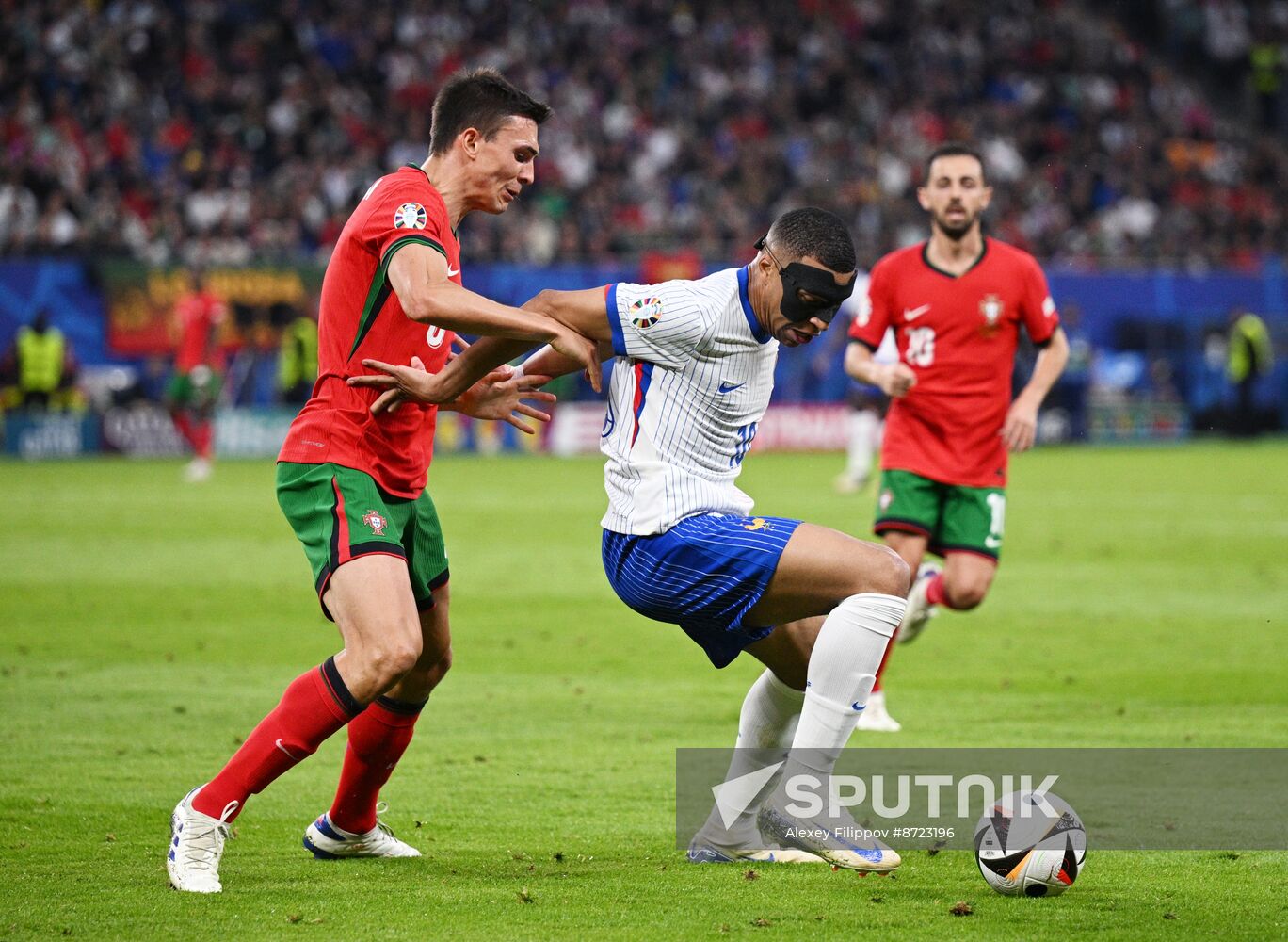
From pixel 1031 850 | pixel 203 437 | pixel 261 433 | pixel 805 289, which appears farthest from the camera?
pixel 261 433

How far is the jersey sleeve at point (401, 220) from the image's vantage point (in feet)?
16.8

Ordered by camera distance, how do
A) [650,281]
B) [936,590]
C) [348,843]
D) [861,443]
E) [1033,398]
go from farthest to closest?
[650,281]
[861,443]
[936,590]
[1033,398]
[348,843]

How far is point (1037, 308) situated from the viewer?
28.2ft

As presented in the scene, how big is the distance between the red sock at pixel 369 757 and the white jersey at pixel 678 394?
1.02 meters

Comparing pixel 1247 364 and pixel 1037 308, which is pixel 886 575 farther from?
pixel 1247 364

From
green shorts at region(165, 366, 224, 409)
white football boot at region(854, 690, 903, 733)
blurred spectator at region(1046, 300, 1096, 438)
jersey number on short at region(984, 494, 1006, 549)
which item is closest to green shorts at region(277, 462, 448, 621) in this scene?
white football boot at region(854, 690, 903, 733)

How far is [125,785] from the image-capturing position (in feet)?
21.9

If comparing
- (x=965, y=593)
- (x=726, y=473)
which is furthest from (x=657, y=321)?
(x=965, y=593)

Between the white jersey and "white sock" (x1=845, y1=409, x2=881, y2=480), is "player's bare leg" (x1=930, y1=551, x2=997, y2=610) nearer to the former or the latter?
the white jersey

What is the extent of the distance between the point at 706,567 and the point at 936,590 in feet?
12.4

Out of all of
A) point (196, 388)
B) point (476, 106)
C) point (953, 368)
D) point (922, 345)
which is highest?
point (476, 106)

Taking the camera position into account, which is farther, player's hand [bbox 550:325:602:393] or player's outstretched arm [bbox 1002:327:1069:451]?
player's outstretched arm [bbox 1002:327:1069:451]

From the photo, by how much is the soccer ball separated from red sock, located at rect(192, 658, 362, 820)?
76.1 inches

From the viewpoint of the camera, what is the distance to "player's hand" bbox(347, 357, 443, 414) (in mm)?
5152
